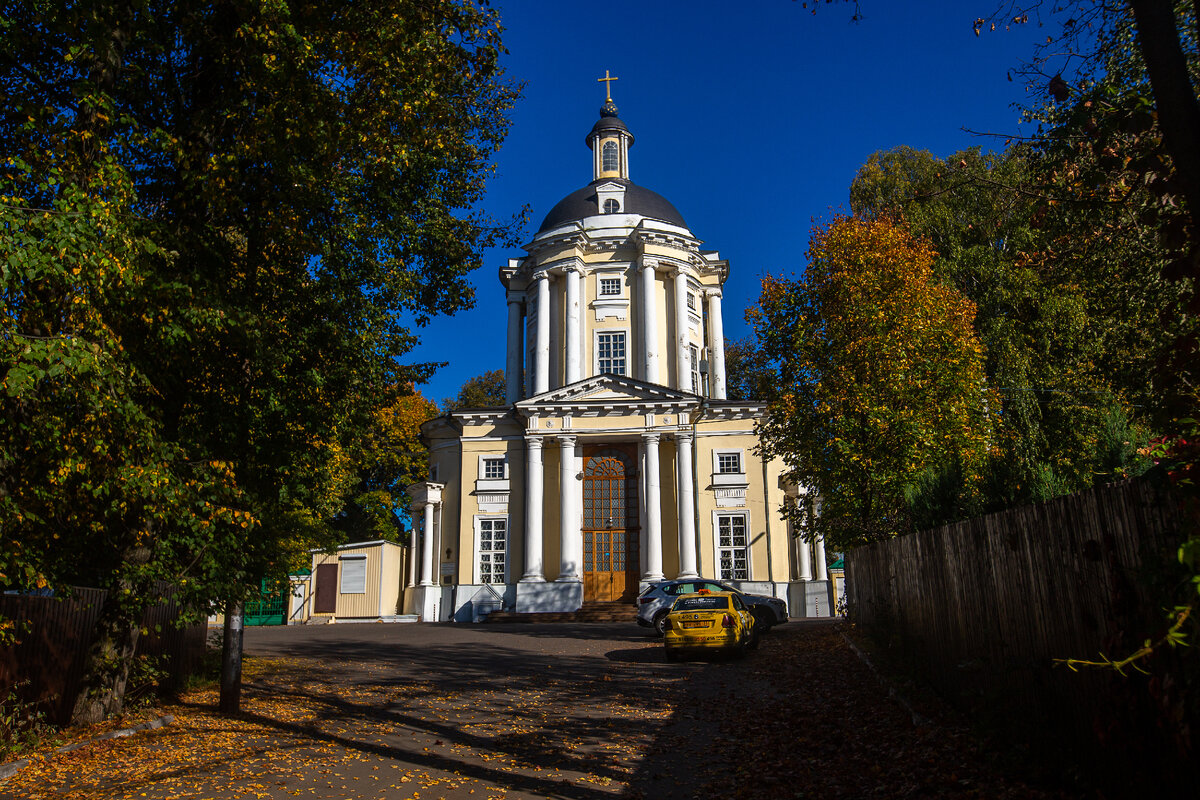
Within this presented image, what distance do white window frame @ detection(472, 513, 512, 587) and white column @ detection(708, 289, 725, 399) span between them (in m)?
12.6

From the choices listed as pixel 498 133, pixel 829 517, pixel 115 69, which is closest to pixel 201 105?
pixel 115 69

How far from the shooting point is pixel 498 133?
1540cm

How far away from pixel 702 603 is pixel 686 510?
597 inches

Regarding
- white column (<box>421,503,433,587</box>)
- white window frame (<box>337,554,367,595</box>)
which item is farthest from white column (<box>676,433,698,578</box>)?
white window frame (<box>337,554,367,595</box>)

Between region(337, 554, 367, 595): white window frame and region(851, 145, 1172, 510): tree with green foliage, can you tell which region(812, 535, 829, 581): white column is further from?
region(337, 554, 367, 595): white window frame

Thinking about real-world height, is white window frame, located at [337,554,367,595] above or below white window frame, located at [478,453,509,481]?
below

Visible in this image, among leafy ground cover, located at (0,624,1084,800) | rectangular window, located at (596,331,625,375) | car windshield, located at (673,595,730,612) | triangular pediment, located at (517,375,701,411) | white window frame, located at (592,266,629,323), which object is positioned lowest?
leafy ground cover, located at (0,624,1084,800)

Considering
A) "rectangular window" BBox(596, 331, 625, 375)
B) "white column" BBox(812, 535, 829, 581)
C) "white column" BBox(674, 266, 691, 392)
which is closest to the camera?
"white column" BBox(812, 535, 829, 581)

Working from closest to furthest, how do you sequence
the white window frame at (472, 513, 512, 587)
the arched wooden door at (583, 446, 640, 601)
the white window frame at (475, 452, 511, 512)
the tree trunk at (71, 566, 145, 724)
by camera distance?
the tree trunk at (71, 566, 145, 724) → the arched wooden door at (583, 446, 640, 601) → the white window frame at (472, 513, 512, 587) → the white window frame at (475, 452, 511, 512)

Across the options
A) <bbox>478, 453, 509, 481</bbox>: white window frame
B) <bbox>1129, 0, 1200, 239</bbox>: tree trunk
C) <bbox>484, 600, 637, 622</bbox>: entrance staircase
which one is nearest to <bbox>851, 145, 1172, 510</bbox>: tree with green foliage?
<bbox>1129, 0, 1200, 239</bbox>: tree trunk

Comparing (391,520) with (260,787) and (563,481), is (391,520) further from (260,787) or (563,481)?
(260,787)

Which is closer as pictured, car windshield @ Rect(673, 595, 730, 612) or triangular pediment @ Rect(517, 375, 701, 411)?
car windshield @ Rect(673, 595, 730, 612)

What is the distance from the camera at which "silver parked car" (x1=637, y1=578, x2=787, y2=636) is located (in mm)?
24344

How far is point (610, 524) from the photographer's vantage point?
36.2 metres
